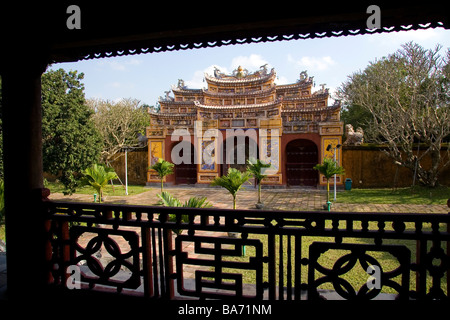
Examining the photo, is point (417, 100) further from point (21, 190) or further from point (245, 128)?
point (21, 190)

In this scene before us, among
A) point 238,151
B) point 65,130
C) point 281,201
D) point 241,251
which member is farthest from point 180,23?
point 238,151

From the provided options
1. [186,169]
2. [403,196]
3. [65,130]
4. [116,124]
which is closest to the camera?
[65,130]

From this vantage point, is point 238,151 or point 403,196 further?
point 238,151

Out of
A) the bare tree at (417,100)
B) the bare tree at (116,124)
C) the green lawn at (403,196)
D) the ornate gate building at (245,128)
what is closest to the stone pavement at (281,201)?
the green lawn at (403,196)

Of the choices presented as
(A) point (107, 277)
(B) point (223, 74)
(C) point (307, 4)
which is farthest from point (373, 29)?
(B) point (223, 74)

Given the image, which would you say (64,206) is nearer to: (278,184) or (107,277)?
(107,277)

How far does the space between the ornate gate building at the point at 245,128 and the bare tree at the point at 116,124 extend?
3.05 meters

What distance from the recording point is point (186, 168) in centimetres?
1853

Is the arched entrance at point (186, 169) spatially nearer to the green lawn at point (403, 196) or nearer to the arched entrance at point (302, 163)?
the arched entrance at point (302, 163)

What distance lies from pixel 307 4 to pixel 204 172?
1547cm

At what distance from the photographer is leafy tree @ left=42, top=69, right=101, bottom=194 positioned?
1010cm

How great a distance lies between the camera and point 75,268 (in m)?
2.61

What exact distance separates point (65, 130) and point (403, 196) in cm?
1350

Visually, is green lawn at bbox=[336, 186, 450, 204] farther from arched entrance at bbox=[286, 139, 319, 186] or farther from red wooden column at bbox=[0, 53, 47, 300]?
red wooden column at bbox=[0, 53, 47, 300]
